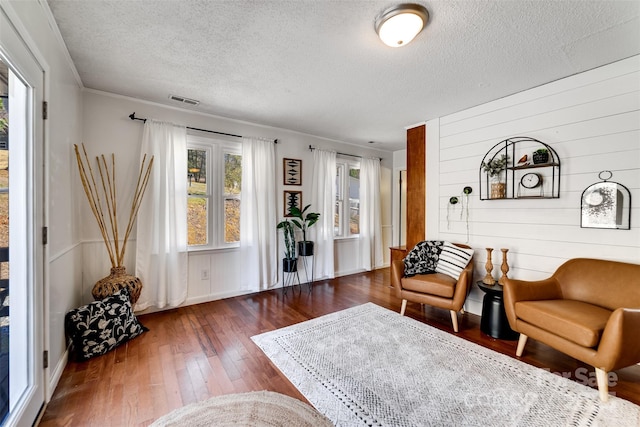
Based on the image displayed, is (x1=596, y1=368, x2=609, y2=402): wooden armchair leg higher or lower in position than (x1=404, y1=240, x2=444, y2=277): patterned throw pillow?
lower

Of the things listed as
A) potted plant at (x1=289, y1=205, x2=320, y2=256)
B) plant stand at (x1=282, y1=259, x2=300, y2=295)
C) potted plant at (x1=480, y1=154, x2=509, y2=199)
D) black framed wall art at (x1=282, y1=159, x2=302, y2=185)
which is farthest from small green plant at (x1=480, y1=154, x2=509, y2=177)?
plant stand at (x1=282, y1=259, x2=300, y2=295)

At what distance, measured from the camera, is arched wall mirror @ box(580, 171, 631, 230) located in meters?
2.18

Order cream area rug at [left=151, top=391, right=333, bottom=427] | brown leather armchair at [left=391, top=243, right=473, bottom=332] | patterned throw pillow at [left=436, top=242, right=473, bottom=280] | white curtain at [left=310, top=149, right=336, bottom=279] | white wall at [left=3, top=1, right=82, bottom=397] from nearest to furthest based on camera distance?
cream area rug at [left=151, top=391, right=333, bottom=427], white wall at [left=3, top=1, right=82, bottom=397], brown leather armchair at [left=391, top=243, right=473, bottom=332], patterned throw pillow at [left=436, top=242, right=473, bottom=280], white curtain at [left=310, top=149, right=336, bottom=279]

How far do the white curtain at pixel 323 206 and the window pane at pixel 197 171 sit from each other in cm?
167

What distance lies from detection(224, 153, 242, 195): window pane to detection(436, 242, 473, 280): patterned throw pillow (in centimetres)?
277

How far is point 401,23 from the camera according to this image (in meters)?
1.67

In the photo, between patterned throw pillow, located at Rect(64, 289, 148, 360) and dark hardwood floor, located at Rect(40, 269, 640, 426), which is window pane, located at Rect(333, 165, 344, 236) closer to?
dark hardwood floor, located at Rect(40, 269, 640, 426)

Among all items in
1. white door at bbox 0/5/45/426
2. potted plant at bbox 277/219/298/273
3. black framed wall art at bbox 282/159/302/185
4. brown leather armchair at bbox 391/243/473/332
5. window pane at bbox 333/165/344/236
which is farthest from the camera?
window pane at bbox 333/165/344/236

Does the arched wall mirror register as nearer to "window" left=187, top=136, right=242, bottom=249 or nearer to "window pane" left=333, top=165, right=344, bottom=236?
"window pane" left=333, top=165, right=344, bottom=236

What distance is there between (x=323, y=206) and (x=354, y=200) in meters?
0.88

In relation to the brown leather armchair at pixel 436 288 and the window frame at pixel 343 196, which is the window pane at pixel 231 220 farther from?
the brown leather armchair at pixel 436 288

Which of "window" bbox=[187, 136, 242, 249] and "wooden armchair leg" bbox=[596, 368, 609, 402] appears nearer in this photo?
"wooden armchair leg" bbox=[596, 368, 609, 402]

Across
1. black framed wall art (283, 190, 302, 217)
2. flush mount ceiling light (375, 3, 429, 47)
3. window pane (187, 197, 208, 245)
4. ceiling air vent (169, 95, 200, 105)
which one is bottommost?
window pane (187, 197, 208, 245)

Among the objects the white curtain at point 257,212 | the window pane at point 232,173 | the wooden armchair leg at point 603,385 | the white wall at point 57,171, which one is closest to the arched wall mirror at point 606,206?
the wooden armchair leg at point 603,385
